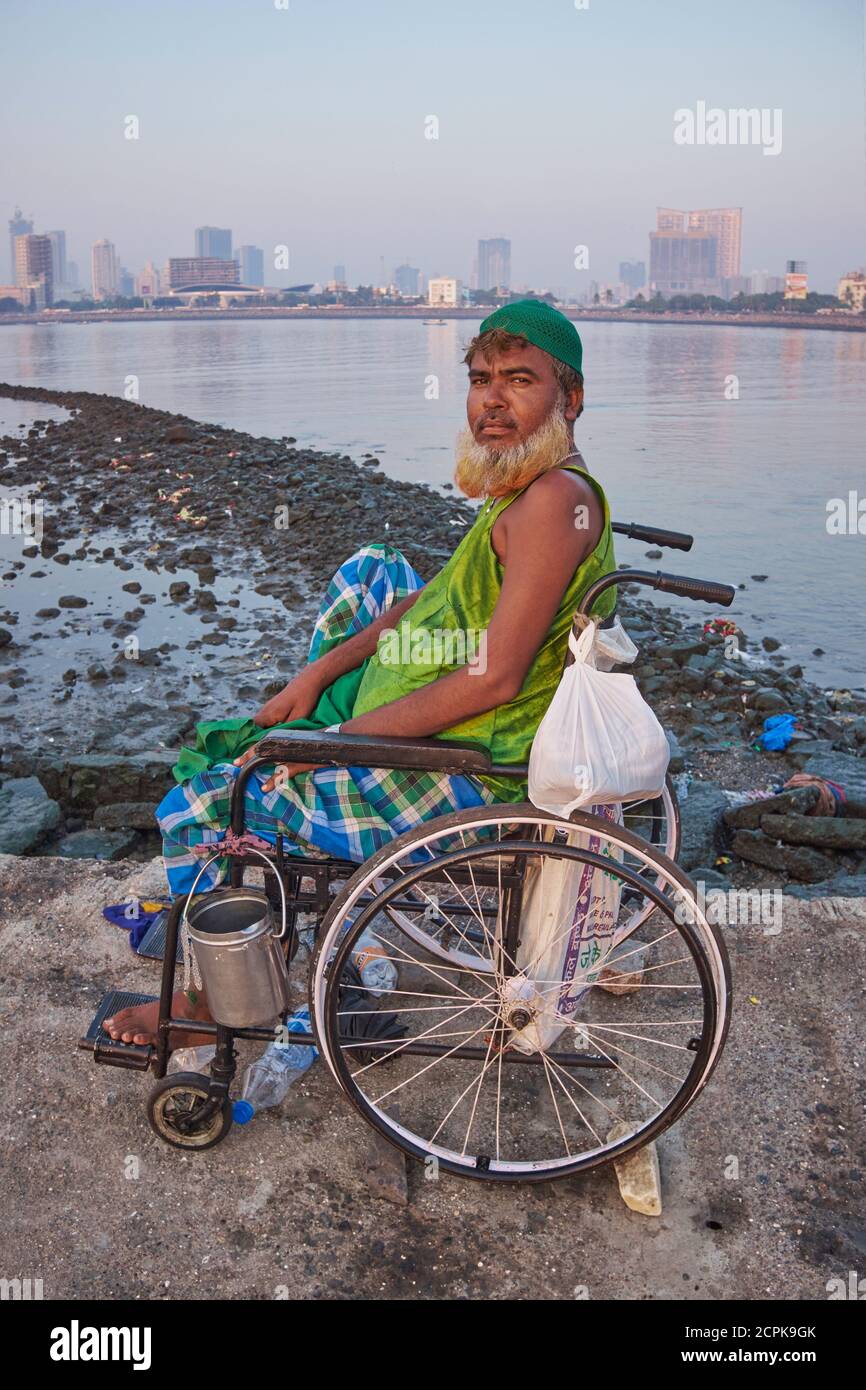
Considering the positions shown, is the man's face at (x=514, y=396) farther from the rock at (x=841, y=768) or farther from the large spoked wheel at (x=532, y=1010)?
the rock at (x=841, y=768)

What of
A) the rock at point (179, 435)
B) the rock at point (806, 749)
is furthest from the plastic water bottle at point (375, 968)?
the rock at point (179, 435)

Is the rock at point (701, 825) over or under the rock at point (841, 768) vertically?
under

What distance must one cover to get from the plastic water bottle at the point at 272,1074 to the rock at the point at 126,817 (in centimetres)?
213

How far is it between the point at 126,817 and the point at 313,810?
2597mm

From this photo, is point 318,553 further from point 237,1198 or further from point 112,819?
point 237,1198

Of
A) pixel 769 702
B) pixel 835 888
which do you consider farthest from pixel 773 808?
pixel 769 702

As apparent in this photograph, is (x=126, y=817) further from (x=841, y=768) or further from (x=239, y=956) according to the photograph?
(x=841, y=768)

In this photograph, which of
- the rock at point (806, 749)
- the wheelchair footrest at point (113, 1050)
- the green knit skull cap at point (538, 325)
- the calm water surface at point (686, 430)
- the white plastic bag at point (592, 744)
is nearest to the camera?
the white plastic bag at point (592, 744)

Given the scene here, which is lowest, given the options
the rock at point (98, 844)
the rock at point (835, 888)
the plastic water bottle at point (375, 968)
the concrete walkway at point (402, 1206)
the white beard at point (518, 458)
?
the concrete walkway at point (402, 1206)

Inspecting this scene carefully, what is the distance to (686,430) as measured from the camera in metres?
17.3

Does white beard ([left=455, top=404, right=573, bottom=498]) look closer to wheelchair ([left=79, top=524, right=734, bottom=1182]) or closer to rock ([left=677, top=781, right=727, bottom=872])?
wheelchair ([left=79, top=524, right=734, bottom=1182])

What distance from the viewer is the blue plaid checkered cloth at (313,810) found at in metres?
2.56

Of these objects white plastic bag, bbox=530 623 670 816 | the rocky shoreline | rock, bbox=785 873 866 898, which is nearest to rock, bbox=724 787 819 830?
the rocky shoreline

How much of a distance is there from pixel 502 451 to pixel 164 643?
17.8 ft
